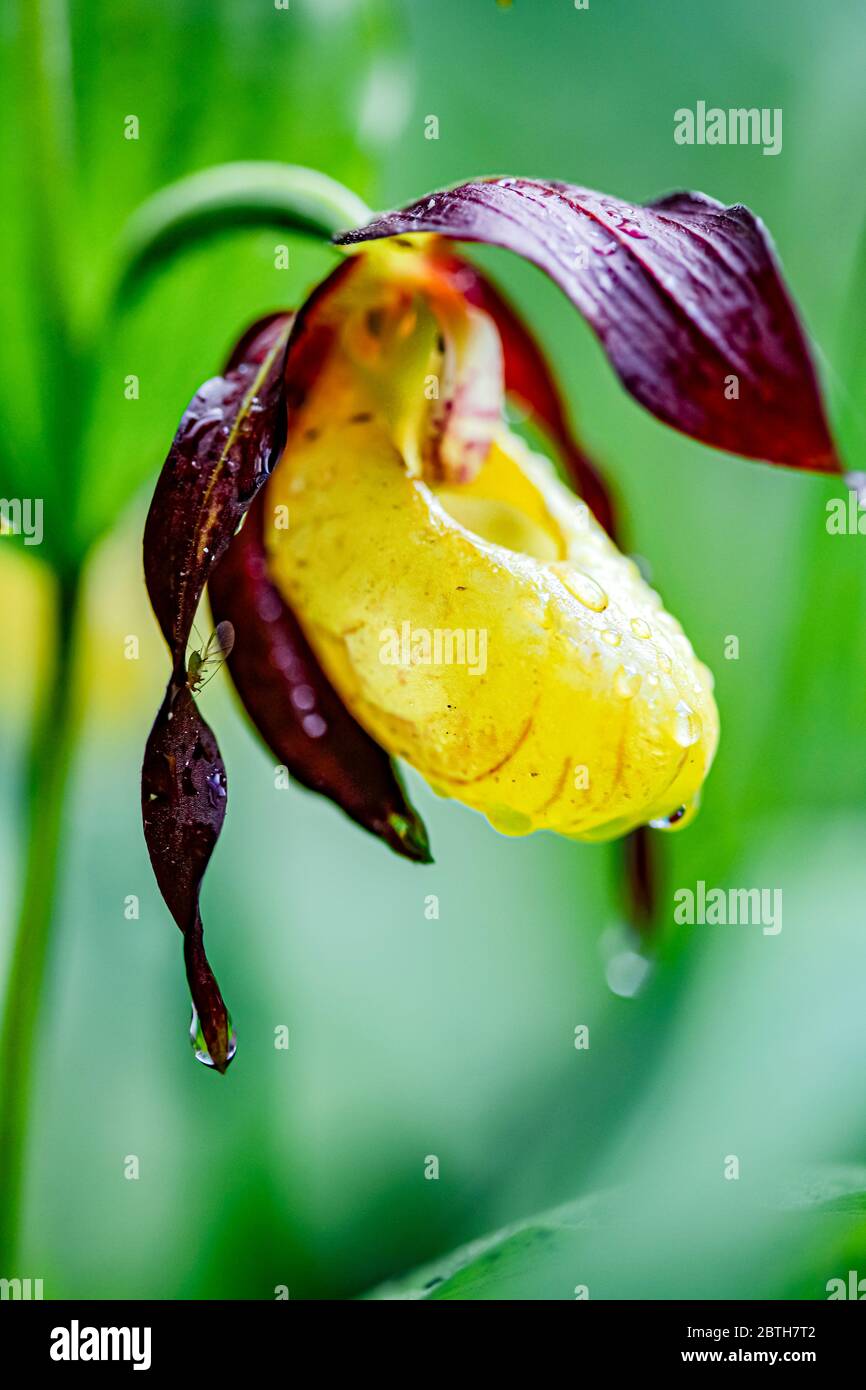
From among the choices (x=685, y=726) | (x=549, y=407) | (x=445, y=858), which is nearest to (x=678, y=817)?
(x=685, y=726)

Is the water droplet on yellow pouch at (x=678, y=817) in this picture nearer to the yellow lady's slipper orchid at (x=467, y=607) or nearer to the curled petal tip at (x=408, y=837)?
the yellow lady's slipper orchid at (x=467, y=607)

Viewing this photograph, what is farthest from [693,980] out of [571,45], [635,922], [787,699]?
[571,45]

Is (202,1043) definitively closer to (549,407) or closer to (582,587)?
(582,587)

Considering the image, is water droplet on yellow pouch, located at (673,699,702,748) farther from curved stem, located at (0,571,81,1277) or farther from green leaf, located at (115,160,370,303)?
curved stem, located at (0,571,81,1277)

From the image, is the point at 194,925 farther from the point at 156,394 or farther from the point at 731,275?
the point at 156,394

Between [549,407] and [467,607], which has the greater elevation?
[549,407]
